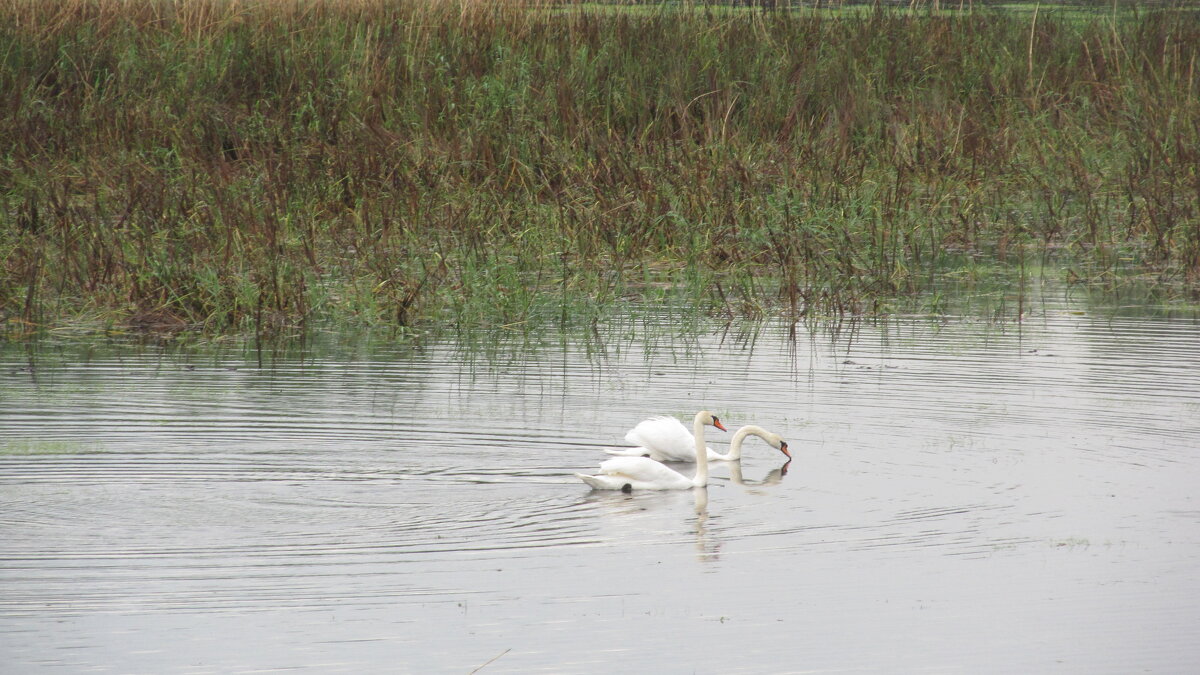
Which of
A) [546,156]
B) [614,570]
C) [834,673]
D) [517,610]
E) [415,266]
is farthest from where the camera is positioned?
[546,156]

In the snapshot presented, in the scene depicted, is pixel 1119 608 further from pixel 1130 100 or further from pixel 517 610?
pixel 1130 100

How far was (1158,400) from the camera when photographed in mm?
7332

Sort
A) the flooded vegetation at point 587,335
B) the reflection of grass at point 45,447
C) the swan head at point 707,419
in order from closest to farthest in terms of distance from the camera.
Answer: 1. the flooded vegetation at point 587,335
2. the reflection of grass at point 45,447
3. the swan head at point 707,419

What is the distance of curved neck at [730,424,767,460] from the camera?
6.58 m

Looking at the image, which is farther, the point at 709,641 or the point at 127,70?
the point at 127,70

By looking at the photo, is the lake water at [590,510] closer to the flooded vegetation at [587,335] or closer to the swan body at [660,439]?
the flooded vegetation at [587,335]

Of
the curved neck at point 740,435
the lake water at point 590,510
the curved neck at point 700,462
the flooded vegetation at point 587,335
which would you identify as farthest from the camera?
the curved neck at point 740,435

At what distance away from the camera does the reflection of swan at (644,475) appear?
608cm

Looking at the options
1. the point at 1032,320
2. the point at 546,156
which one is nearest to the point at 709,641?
the point at 1032,320

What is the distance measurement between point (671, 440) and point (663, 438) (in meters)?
0.05

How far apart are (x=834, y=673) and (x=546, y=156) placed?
831 cm

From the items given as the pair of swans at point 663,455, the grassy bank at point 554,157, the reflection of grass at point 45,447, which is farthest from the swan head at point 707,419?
the grassy bank at point 554,157

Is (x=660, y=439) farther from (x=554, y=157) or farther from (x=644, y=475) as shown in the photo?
(x=554, y=157)

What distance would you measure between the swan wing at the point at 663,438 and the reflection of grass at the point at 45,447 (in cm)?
203
